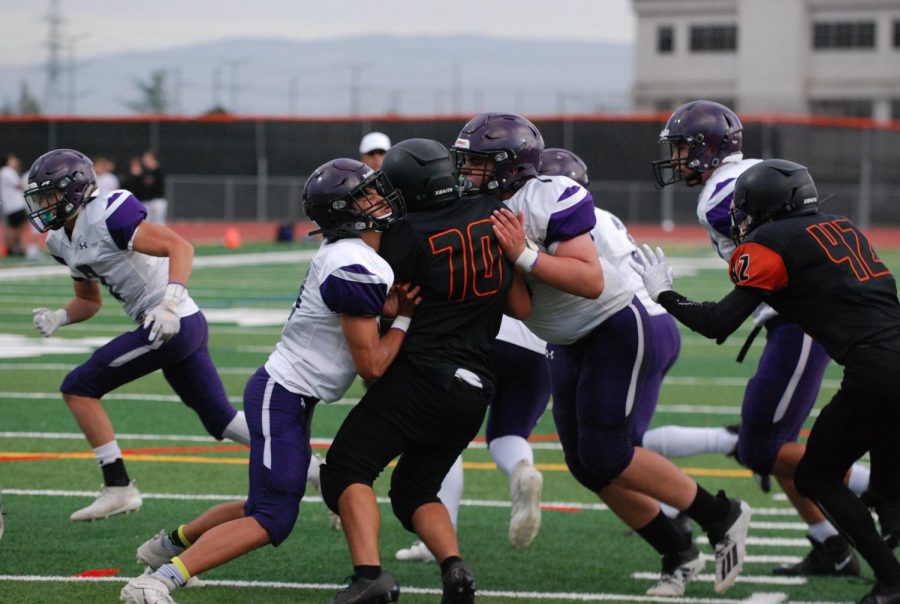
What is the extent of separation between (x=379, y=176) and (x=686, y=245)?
22801 mm

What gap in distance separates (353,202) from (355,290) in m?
0.34

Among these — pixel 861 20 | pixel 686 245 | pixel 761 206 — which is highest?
pixel 861 20

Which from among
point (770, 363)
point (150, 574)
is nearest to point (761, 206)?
point (770, 363)

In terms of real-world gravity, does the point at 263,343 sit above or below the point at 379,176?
below

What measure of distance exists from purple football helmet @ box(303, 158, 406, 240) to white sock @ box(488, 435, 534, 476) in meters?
1.46

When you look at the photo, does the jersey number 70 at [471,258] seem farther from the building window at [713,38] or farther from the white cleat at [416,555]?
the building window at [713,38]

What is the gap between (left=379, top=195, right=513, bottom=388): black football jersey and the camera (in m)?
4.37

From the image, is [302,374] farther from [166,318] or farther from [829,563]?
[829,563]

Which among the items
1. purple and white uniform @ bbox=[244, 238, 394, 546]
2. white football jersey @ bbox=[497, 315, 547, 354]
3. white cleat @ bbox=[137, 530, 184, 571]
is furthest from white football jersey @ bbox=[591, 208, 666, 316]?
white cleat @ bbox=[137, 530, 184, 571]

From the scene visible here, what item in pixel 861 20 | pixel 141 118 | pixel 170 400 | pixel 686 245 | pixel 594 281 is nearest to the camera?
pixel 594 281

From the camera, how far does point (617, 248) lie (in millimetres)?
5371

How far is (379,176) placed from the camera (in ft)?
14.5

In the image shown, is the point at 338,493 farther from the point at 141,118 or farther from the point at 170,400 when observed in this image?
the point at 141,118

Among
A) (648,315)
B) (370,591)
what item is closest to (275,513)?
(370,591)
